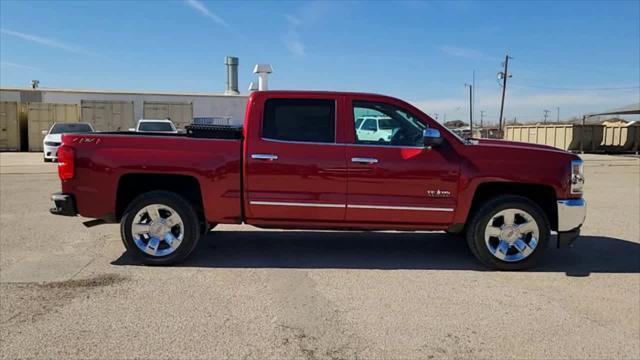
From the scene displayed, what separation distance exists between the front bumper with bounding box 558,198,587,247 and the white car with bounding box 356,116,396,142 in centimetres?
202

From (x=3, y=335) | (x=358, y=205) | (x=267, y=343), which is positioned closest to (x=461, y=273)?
(x=358, y=205)

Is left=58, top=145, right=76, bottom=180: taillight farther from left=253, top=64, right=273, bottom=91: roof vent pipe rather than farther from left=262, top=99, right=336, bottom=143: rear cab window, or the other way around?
left=253, top=64, right=273, bottom=91: roof vent pipe

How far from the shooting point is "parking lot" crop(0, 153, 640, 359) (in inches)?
140

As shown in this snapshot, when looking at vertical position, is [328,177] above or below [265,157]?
below

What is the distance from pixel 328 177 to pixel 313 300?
56.8 inches

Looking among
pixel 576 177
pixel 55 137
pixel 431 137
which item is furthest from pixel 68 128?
pixel 576 177

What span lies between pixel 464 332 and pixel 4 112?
32.3m

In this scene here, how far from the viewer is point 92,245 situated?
252 inches

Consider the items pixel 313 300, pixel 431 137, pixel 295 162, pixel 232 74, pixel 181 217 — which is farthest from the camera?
pixel 232 74

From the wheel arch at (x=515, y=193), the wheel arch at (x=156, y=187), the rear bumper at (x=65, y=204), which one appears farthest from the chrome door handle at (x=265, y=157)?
the wheel arch at (x=515, y=193)

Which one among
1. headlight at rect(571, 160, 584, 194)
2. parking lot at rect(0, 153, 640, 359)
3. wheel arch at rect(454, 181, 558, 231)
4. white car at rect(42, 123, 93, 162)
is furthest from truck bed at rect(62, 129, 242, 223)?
white car at rect(42, 123, 93, 162)

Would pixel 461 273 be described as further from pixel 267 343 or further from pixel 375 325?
pixel 267 343

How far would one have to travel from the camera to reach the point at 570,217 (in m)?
5.42

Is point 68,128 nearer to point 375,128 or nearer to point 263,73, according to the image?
point 263,73
